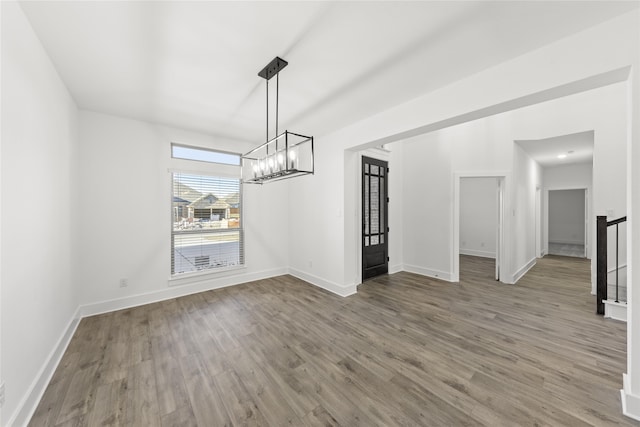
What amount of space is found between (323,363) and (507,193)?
15.5 ft

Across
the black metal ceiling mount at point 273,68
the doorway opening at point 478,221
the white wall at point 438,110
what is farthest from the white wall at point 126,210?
the doorway opening at point 478,221

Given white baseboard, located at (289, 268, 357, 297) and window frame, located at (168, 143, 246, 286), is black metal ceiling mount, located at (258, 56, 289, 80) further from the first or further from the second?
white baseboard, located at (289, 268, 357, 297)

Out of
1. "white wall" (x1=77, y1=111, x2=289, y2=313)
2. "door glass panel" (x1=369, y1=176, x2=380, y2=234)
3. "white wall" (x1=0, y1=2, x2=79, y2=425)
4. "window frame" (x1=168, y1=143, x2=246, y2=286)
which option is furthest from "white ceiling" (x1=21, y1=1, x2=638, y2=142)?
"door glass panel" (x1=369, y1=176, x2=380, y2=234)

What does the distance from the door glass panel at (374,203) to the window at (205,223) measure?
8.78ft

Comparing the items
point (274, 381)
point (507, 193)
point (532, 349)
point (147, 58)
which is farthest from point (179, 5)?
point (507, 193)

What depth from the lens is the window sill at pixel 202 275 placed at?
3985mm

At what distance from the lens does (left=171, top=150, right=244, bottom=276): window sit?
4.05 m

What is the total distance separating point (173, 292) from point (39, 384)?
6.82 ft

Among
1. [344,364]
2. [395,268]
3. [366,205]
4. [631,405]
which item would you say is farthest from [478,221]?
[344,364]

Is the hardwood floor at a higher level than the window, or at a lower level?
lower

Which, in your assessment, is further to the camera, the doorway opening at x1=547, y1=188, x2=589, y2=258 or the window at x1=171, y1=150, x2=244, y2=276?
the doorway opening at x1=547, y1=188, x2=589, y2=258

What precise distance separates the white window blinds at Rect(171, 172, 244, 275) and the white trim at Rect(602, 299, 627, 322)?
221 inches

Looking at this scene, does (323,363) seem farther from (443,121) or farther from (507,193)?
(507,193)

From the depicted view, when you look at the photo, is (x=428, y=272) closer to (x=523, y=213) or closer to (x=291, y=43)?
(x=523, y=213)
